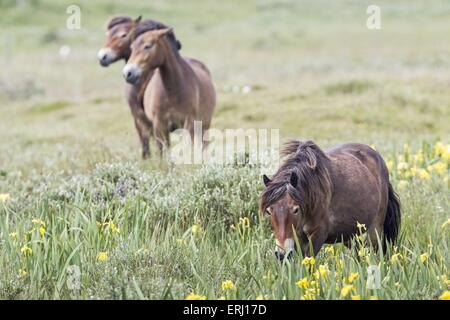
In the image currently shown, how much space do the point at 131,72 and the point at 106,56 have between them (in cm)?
149

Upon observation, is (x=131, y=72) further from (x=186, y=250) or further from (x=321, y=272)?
(x=321, y=272)

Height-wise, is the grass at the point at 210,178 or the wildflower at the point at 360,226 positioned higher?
the wildflower at the point at 360,226

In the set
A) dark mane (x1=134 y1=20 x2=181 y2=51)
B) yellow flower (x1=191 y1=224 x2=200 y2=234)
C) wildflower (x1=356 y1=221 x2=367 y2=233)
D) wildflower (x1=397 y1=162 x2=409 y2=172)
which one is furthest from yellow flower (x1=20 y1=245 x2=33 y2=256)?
dark mane (x1=134 y1=20 x2=181 y2=51)

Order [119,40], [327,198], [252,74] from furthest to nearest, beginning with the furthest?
1. [252,74]
2. [119,40]
3. [327,198]

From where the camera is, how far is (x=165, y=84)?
1102 centimetres

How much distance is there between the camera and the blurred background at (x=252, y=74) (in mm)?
15562

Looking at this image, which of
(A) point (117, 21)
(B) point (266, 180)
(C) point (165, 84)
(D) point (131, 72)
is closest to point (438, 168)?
(D) point (131, 72)

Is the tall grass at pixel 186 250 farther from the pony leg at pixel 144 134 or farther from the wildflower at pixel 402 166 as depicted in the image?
the pony leg at pixel 144 134

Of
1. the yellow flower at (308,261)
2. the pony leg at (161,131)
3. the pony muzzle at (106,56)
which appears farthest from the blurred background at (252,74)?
the yellow flower at (308,261)

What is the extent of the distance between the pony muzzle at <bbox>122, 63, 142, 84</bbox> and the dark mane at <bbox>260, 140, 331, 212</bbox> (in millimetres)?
4487

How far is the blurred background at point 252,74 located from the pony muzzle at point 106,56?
116 centimetres
